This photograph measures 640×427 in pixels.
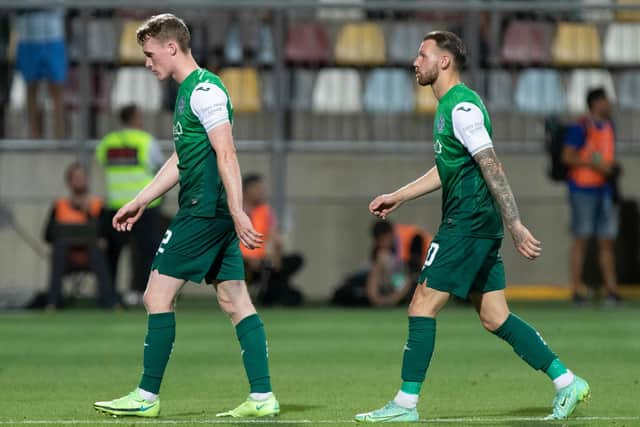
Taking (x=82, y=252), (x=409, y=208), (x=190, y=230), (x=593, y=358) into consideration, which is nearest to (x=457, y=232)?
(x=190, y=230)

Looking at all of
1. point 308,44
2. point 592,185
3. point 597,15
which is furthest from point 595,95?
point 308,44

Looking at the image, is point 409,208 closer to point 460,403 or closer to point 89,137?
point 89,137

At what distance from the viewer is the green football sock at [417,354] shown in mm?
7805

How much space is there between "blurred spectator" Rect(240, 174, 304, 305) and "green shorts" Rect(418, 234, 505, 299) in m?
9.10

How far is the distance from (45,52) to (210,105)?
36.2 ft

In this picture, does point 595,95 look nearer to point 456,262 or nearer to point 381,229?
point 381,229

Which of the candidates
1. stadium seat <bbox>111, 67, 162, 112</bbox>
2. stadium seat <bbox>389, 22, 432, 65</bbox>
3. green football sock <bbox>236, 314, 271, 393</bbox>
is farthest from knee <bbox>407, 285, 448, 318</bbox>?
stadium seat <bbox>111, 67, 162, 112</bbox>

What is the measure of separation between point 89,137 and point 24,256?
1.55 metres

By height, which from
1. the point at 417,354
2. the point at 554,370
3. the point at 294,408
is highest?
the point at 417,354

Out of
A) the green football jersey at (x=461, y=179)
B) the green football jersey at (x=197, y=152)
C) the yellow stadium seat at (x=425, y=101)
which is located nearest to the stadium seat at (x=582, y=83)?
the yellow stadium seat at (x=425, y=101)

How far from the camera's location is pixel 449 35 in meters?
7.96

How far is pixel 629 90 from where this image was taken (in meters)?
19.4

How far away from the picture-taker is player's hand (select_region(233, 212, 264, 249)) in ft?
24.3

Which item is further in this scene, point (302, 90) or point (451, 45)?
point (302, 90)
